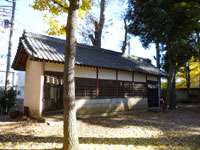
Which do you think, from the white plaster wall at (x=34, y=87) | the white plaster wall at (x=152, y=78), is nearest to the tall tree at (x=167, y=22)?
the white plaster wall at (x=152, y=78)

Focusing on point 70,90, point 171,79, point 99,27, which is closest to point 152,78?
→ point 171,79

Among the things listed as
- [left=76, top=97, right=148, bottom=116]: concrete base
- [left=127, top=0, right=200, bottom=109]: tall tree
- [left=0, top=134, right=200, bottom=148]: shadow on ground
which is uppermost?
[left=127, top=0, right=200, bottom=109]: tall tree

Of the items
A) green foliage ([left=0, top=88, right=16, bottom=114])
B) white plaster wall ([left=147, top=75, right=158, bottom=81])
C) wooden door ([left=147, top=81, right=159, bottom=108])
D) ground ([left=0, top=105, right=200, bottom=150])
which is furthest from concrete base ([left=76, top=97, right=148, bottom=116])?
green foliage ([left=0, top=88, right=16, bottom=114])

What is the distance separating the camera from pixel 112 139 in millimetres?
10727

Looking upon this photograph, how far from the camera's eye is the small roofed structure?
15.1 metres

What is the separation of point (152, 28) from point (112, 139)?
13.3 m

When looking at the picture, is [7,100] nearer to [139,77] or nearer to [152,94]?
[139,77]

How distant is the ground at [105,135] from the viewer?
381 inches

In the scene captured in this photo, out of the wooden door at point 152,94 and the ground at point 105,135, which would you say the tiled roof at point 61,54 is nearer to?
the wooden door at point 152,94

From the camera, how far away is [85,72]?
56.4ft

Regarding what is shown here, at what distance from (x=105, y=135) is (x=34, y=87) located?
6071 millimetres

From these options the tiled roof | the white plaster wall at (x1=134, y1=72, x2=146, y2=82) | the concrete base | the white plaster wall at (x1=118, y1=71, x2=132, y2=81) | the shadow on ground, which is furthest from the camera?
the white plaster wall at (x1=134, y1=72, x2=146, y2=82)

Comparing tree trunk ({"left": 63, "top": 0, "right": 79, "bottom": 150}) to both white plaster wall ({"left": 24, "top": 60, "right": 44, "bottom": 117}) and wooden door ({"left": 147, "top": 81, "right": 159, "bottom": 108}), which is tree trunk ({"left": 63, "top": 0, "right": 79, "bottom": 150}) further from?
wooden door ({"left": 147, "top": 81, "right": 159, "bottom": 108})

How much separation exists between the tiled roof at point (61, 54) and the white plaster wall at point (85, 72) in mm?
455
